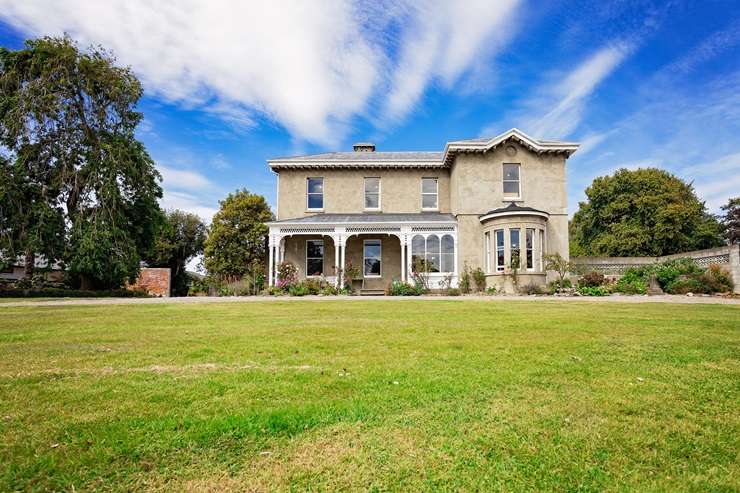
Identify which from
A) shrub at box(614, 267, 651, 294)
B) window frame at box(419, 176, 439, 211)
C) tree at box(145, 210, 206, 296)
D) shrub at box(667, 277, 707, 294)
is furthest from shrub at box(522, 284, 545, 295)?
tree at box(145, 210, 206, 296)

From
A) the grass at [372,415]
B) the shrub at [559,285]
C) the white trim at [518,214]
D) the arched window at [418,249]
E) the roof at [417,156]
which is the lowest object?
the grass at [372,415]

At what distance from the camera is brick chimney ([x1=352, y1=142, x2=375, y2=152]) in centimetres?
2566

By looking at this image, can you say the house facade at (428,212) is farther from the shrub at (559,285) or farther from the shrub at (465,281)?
the shrub at (559,285)

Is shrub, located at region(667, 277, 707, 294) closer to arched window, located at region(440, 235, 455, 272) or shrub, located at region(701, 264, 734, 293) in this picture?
shrub, located at region(701, 264, 734, 293)

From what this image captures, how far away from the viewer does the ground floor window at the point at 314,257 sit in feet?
72.6

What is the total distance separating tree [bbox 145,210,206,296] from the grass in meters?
29.1

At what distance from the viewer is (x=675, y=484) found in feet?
6.18

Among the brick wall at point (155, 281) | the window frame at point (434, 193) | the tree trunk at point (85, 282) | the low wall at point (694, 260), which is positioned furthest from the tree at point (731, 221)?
the tree trunk at point (85, 282)

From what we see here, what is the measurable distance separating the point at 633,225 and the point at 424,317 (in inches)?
1221

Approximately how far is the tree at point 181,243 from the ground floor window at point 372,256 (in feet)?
58.9

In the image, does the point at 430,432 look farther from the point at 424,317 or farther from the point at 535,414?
the point at 424,317

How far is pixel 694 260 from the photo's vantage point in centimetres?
1719

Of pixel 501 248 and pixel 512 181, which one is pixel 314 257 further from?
pixel 512 181

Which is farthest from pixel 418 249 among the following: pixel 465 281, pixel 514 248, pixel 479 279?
pixel 514 248
